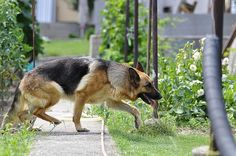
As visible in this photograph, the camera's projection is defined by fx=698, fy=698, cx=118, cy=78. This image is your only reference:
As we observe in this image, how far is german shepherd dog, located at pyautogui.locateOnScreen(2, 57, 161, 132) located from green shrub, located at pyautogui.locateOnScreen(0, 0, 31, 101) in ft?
4.74

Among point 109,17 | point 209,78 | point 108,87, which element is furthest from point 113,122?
point 109,17

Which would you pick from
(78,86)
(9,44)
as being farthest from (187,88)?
(9,44)

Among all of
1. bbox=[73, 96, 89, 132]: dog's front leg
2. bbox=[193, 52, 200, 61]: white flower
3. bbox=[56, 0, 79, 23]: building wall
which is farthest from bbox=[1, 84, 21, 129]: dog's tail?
bbox=[56, 0, 79, 23]: building wall

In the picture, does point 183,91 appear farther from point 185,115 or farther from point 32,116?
point 32,116

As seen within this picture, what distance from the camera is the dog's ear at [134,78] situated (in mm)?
8617

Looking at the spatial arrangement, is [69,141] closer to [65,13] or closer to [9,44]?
[9,44]

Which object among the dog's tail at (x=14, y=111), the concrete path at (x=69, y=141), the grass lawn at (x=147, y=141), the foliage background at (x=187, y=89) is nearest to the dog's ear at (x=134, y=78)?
the grass lawn at (x=147, y=141)

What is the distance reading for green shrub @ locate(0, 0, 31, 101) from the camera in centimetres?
995

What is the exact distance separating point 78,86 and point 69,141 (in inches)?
52.8

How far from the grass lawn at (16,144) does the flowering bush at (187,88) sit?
10.2 feet

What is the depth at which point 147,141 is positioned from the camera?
781cm

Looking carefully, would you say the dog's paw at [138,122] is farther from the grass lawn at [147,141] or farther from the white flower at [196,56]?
the white flower at [196,56]

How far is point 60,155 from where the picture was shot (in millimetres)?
6441

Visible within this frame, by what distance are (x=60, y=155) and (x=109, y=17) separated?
433 inches
